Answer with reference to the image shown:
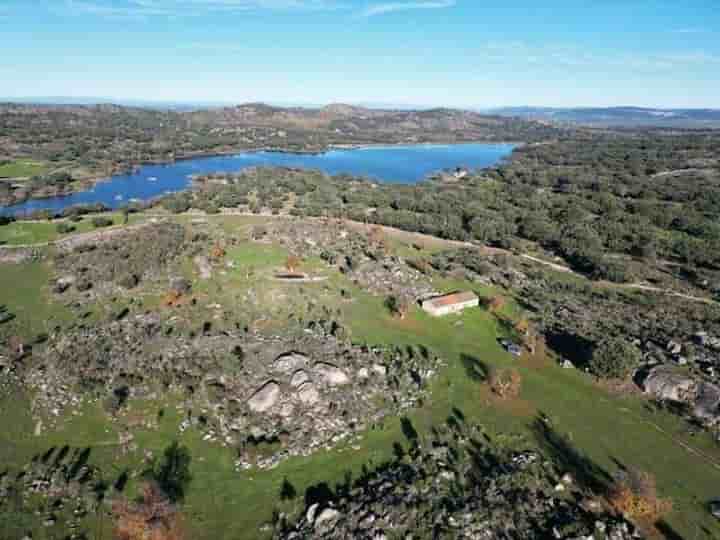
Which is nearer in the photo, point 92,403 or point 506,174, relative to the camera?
point 92,403

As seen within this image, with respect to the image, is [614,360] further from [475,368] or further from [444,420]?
[444,420]

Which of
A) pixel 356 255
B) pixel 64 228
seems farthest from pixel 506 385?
pixel 64 228

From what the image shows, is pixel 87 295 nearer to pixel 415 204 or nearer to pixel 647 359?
pixel 647 359

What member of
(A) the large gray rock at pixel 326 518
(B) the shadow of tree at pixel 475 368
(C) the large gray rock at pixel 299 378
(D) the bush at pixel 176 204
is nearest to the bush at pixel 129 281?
(C) the large gray rock at pixel 299 378

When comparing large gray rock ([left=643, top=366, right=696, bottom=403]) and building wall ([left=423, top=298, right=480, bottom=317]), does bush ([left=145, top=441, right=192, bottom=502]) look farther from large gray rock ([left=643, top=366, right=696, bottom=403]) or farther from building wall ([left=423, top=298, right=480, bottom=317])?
large gray rock ([left=643, top=366, right=696, bottom=403])

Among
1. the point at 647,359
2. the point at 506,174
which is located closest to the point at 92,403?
the point at 647,359

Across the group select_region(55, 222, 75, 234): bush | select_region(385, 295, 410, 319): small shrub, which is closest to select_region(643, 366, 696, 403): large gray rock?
select_region(385, 295, 410, 319): small shrub

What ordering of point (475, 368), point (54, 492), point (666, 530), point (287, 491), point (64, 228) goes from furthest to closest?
point (64, 228) → point (475, 368) → point (287, 491) → point (54, 492) → point (666, 530)
